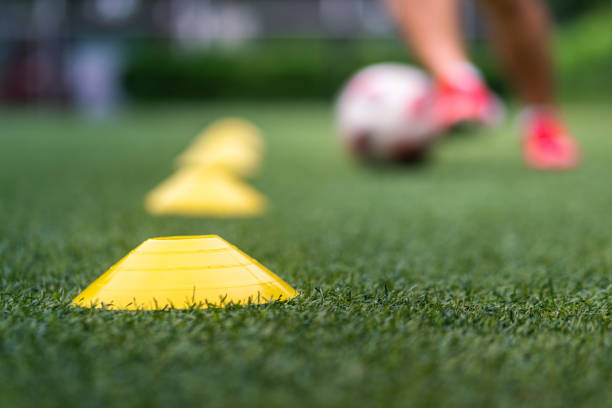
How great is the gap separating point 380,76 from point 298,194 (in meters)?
1.07

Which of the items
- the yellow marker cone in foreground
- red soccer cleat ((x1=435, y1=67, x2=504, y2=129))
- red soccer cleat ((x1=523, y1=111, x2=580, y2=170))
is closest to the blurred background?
red soccer cleat ((x1=523, y1=111, x2=580, y2=170))

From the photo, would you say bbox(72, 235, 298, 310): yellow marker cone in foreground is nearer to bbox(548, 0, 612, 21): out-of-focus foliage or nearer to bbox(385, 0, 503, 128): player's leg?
bbox(385, 0, 503, 128): player's leg

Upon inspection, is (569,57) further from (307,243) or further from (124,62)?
(307,243)

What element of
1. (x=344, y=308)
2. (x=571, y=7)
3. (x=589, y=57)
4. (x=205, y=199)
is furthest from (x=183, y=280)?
(x=571, y=7)

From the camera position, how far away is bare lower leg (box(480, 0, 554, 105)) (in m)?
3.01

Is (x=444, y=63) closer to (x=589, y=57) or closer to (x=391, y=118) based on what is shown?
(x=391, y=118)

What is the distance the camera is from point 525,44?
310 cm

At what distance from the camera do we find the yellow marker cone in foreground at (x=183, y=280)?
43.1 inches

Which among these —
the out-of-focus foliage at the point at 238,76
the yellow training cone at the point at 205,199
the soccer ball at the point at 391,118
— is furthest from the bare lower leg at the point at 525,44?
the out-of-focus foliage at the point at 238,76

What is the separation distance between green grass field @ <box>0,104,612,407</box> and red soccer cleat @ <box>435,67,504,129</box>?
386 mm

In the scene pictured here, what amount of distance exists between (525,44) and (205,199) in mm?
1619

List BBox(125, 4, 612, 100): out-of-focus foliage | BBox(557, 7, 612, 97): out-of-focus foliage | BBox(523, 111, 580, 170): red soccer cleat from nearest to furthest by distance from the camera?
1. BBox(523, 111, 580, 170): red soccer cleat
2. BBox(557, 7, 612, 97): out-of-focus foliage
3. BBox(125, 4, 612, 100): out-of-focus foliage

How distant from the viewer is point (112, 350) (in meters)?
0.90

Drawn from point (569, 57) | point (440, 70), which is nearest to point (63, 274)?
point (440, 70)
